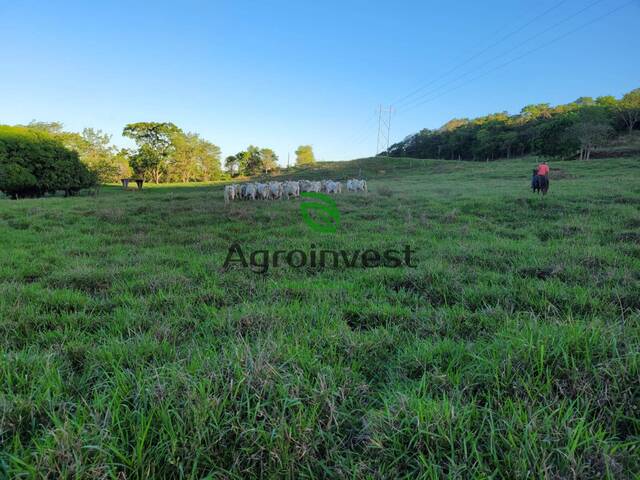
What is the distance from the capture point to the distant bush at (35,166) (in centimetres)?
2281

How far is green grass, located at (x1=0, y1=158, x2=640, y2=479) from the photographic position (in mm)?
1339

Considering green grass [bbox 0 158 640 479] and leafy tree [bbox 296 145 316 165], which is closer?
green grass [bbox 0 158 640 479]

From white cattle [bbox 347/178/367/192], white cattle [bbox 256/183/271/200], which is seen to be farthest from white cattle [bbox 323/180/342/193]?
white cattle [bbox 256/183/271/200]

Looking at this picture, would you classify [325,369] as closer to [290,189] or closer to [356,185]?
[290,189]

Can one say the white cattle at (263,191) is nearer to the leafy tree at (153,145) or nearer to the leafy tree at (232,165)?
the leafy tree at (153,145)

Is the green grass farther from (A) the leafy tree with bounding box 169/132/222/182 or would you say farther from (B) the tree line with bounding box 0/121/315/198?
(A) the leafy tree with bounding box 169/132/222/182

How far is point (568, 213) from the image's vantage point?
8672 mm

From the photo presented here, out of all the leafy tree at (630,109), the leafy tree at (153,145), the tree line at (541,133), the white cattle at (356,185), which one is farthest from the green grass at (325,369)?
the leafy tree at (630,109)

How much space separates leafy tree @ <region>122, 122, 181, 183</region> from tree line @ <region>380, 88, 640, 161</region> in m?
62.7

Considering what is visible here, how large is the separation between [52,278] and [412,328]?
4.52 m

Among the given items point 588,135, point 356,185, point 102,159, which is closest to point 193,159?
point 102,159

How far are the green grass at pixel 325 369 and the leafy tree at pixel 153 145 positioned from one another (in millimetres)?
57856

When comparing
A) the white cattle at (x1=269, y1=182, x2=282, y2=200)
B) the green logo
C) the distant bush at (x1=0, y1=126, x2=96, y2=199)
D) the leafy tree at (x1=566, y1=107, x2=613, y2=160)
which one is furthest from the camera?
the leafy tree at (x1=566, y1=107, x2=613, y2=160)

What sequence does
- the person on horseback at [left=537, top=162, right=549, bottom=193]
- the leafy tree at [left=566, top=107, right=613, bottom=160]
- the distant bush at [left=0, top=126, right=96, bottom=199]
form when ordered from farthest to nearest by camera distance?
the leafy tree at [left=566, top=107, right=613, bottom=160] < the distant bush at [left=0, top=126, right=96, bottom=199] < the person on horseback at [left=537, top=162, right=549, bottom=193]
